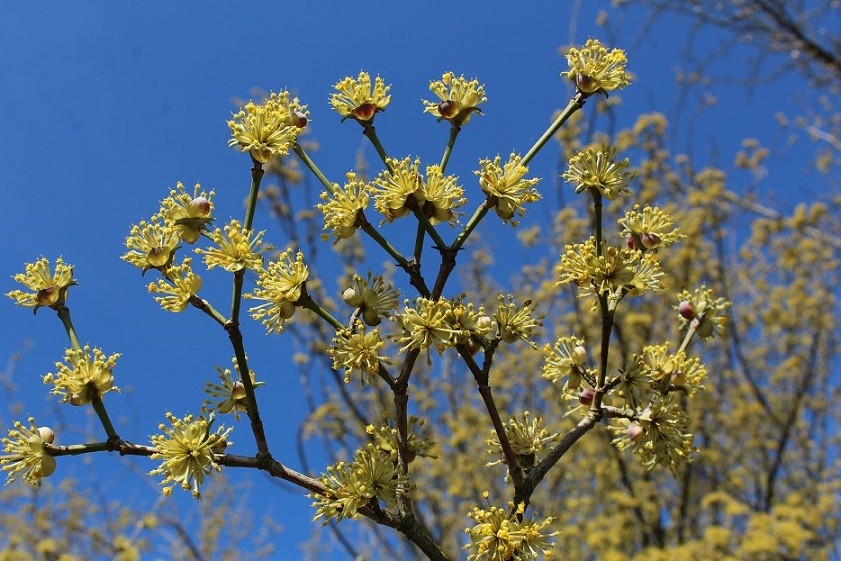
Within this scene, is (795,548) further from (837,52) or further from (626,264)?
(626,264)

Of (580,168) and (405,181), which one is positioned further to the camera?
(580,168)

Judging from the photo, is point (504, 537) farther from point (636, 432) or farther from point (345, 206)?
point (345, 206)

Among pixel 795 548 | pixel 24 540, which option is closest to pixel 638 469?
pixel 795 548

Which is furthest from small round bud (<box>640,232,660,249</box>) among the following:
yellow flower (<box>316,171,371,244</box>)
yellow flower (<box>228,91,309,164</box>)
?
yellow flower (<box>228,91,309,164</box>)

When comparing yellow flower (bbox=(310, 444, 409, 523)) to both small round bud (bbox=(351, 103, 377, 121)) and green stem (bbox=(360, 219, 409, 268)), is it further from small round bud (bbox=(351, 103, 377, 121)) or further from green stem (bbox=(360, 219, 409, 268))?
small round bud (bbox=(351, 103, 377, 121))

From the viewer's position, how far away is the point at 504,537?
150 centimetres

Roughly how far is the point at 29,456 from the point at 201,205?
2.41 feet

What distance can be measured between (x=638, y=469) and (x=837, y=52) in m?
4.77

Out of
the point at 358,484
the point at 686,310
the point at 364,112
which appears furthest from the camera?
the point at 686,310

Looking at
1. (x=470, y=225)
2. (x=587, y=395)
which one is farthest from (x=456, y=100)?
(x=587, y=395)

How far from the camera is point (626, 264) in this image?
1.68 m

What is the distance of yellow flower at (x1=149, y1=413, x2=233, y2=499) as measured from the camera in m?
1.47

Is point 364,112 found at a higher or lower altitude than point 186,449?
higher

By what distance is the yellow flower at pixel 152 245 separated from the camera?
5.48ft
